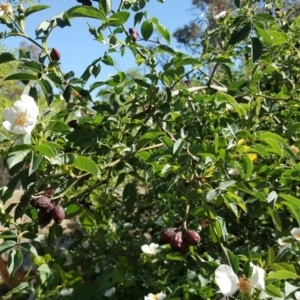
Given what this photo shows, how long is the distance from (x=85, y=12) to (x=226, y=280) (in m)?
0.66

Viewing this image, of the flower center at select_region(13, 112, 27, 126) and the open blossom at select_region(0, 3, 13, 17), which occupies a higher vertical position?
the open blossom at select_region(0, 3, 13, 17)

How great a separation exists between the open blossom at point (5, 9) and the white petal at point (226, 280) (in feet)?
2.78

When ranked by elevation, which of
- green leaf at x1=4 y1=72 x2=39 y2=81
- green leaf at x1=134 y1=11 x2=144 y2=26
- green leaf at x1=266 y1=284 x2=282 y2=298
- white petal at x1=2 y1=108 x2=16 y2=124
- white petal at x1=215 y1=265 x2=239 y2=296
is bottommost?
green leaf at x1=266 y1=284 x2=282 y2=298

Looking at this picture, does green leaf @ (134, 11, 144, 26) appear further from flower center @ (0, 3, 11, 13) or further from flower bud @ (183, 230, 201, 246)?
flower bud @ (183, 230, 201, 246)

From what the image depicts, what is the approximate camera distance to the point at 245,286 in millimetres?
1076

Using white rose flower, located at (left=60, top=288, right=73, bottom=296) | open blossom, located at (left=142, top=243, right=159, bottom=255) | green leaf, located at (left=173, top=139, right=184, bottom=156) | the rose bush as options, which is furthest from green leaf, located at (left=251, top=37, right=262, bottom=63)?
white rose flower, located at (left=60, top=288, right=73, bottom=296)

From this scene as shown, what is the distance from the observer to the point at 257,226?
2.63m

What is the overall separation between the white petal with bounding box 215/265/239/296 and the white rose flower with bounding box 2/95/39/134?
46 centimetres

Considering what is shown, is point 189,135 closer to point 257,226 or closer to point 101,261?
point 257,226

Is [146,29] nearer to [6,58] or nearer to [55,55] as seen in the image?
[55,55]

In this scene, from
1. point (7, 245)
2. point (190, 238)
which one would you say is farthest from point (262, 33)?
point (7, 245)

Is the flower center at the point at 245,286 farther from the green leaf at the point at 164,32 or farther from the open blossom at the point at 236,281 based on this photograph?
the green leaf at the point at 164,32

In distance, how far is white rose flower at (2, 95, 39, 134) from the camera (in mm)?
1073

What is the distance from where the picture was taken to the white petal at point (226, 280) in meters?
1.09
